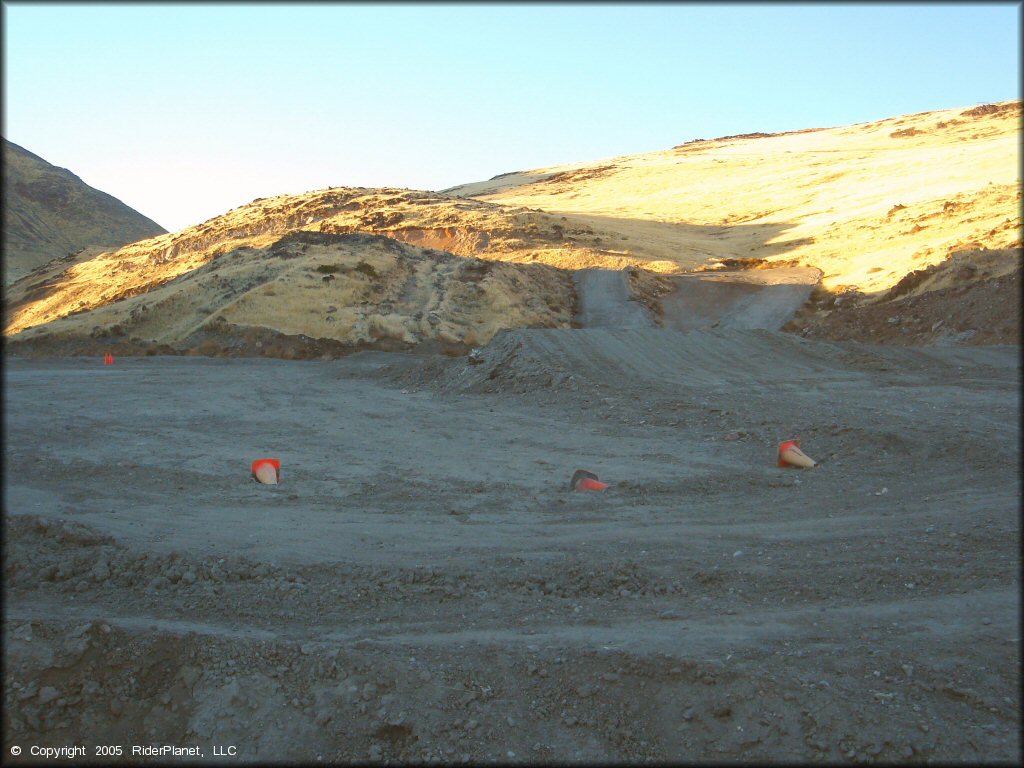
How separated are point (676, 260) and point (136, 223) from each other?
53.5m

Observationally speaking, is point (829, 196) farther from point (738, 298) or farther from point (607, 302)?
point (607, 302)

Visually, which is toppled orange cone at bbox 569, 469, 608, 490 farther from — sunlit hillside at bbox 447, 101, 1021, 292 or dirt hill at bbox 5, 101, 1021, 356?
sunlit hillside at bbox 447, 101, 1021, 292

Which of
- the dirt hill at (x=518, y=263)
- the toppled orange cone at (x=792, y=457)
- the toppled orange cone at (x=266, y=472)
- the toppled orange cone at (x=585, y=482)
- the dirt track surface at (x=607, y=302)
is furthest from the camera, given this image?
the dirt track surface at (x=607, y=302)

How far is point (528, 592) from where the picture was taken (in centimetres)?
614

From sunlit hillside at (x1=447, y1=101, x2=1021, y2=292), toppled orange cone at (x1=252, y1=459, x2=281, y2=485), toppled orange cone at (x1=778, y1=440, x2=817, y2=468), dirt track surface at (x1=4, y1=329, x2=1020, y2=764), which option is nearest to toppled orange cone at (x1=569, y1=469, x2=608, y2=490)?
dirt track surface at (x1=4, y1=329, x2=1020, y2=764)

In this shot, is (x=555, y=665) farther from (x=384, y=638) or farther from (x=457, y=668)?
(x=384, y=638)

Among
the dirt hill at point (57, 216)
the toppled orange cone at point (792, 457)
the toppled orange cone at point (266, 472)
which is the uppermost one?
the dirt hill at point (57, 216)

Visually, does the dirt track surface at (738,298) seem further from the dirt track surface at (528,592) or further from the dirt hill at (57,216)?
the dirt hill at (57,216)

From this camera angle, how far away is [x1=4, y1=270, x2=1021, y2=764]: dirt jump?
4750 millimetres

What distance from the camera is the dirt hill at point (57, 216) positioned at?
197ft

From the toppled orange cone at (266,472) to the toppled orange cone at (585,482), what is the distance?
324cm

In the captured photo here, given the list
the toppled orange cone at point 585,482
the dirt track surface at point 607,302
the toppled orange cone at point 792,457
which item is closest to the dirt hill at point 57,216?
the dirt track surface at point 607,302

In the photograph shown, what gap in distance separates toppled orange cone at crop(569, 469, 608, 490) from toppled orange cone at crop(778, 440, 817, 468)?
2214 millimetres

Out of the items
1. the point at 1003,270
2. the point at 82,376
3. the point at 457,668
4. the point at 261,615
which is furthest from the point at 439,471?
the point at 1003,270
